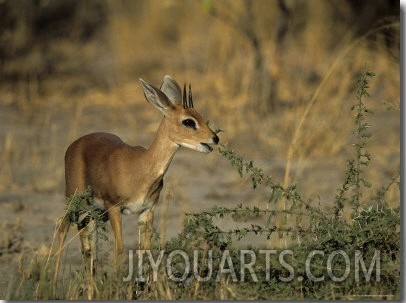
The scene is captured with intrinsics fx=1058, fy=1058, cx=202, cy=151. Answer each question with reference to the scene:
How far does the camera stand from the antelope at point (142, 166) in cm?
631

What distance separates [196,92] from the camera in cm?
1298

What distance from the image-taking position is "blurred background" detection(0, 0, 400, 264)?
9.59 meters

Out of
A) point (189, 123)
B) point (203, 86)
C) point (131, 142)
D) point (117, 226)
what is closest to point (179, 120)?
point (189, 123)

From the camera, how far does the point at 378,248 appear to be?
602 centimetres

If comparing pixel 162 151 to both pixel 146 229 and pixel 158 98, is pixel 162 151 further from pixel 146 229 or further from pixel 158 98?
pixel 146 229

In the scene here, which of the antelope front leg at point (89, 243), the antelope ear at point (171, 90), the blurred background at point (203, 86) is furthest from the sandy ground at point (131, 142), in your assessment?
the antelope ear at point (171, 90)

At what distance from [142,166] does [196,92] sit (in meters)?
6.63

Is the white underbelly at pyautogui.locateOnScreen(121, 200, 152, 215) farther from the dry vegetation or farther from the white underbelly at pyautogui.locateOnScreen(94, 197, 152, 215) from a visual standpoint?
the dry vegetation

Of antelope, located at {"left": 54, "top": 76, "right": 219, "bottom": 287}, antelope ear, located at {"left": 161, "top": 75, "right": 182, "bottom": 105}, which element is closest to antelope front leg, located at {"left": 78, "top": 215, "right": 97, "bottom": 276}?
antelope, located at {"left": 54, "top": 76, "right": 219, "bottom": 287}

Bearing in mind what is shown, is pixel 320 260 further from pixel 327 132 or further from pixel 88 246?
pixel 327 132

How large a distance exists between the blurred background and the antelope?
4.57 feet

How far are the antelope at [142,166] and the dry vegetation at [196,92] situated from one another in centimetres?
53

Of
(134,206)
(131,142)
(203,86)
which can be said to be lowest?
(134,206)

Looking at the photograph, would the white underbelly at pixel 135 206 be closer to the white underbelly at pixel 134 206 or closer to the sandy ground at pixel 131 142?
the white underbelly at pixel 134 206
